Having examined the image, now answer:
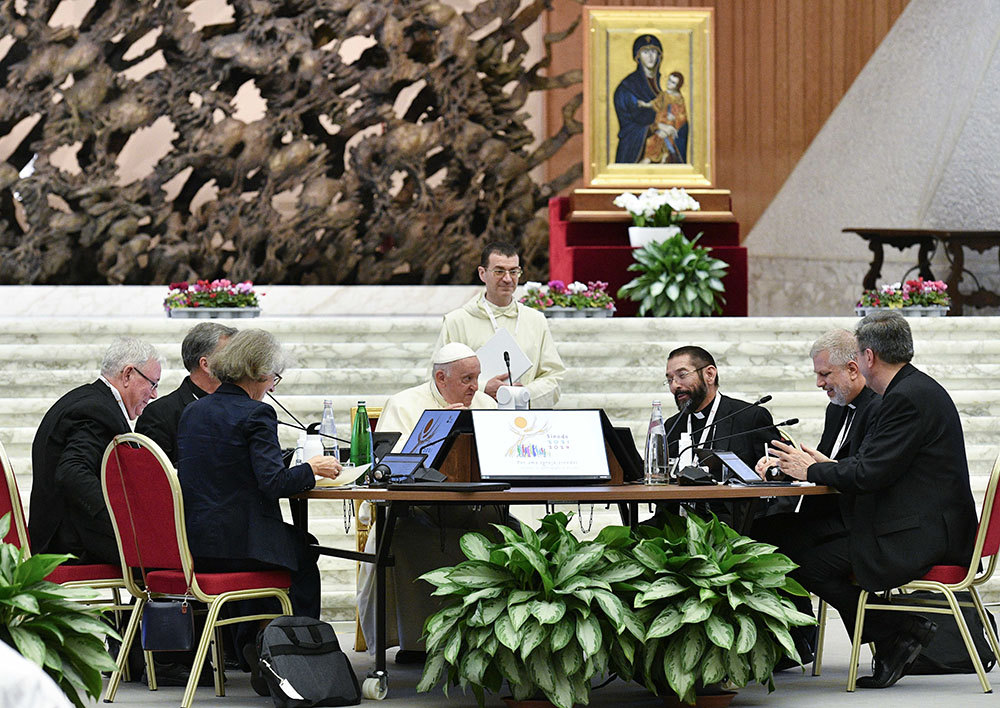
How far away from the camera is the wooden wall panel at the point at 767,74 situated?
14273mm

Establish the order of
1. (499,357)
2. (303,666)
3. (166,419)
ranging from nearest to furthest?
(303,666) < (166,419) < (499,357)

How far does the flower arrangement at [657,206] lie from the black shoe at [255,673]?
6.43m

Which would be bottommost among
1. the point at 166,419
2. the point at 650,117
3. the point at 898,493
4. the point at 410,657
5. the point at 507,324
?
the point at 410,657

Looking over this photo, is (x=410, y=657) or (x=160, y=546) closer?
(x=160, y=546)

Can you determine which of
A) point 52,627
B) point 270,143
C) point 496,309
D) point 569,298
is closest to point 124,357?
point 52,627

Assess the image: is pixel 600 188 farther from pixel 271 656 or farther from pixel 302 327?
pixel 271 656

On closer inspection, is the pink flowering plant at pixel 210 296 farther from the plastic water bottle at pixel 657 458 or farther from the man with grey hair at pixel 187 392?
the plastic water bottle at pixel 657 458

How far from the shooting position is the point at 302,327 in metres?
9.53

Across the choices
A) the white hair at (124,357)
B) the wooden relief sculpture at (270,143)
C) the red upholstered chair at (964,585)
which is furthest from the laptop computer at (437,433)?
the wooden relief sculpture at (270,143)

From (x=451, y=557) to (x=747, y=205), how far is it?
33.2 ft

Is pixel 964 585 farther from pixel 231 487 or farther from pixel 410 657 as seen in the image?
pixel 231 487

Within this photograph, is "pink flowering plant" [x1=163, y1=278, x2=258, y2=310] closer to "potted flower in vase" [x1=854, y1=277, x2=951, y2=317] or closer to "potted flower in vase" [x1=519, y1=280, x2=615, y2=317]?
"potted flower in vase" [x1=519, y1=280, x2=615, y2=317]

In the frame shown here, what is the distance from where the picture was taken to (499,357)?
6.05m

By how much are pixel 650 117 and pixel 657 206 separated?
87 cm
